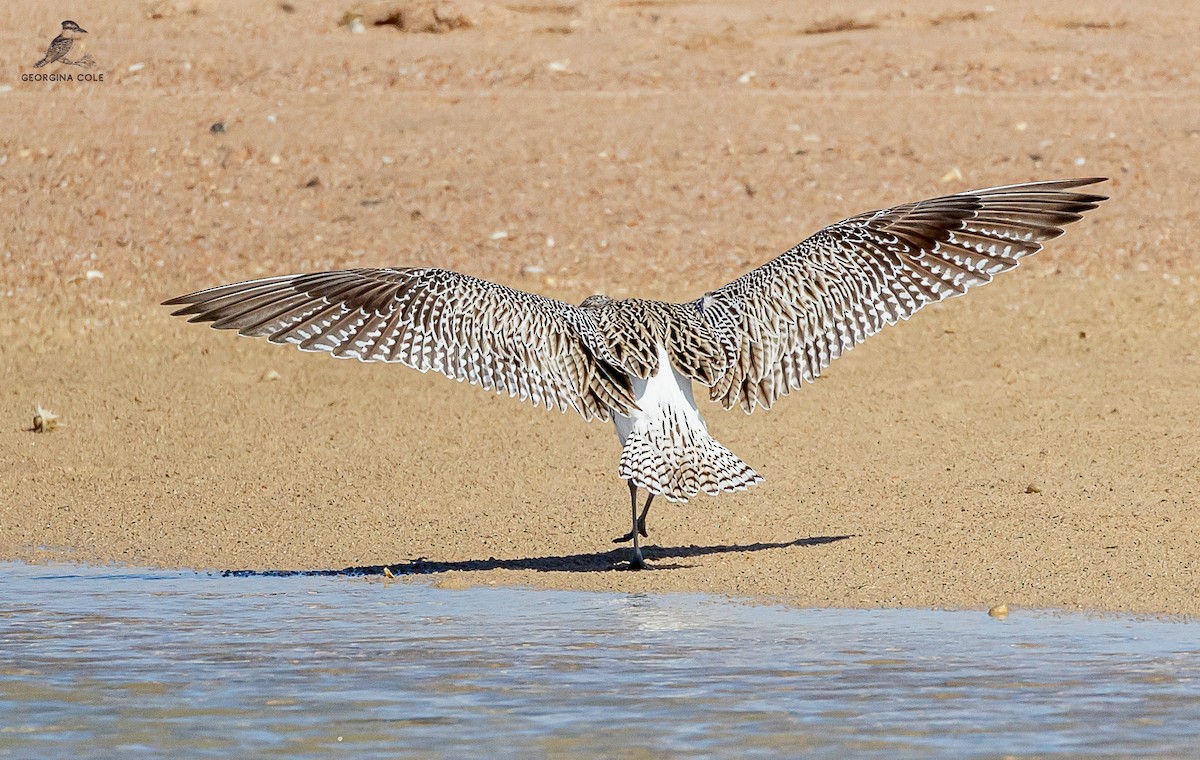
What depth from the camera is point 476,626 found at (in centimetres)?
675

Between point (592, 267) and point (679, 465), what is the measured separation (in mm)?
5748

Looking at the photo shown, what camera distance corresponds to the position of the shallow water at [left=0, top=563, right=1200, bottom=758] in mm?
5238

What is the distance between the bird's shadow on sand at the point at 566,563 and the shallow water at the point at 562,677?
17.8 inches

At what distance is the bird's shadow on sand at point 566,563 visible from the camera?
7.88 meters

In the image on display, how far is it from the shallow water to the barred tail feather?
1.37 ft

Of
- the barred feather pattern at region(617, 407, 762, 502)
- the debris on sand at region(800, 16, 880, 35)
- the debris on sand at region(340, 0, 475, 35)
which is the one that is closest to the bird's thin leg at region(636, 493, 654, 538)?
the barred feather pattern at region(617, 407, 762, 502)

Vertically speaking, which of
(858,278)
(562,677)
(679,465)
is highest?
(858,278)

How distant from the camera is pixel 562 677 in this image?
5.96 m

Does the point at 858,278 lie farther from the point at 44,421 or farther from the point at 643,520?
the point at 44,421

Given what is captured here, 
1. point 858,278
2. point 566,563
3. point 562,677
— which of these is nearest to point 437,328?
point 566,563

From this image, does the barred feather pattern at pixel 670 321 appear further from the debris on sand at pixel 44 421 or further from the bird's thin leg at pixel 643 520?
the debris on sand at pixel 44 421

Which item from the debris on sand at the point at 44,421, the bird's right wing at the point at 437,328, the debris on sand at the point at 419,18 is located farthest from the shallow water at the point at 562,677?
the debris on sand at the point at 419,18

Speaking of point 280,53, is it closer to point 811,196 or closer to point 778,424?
point 811,196

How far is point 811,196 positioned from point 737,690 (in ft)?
28.8
